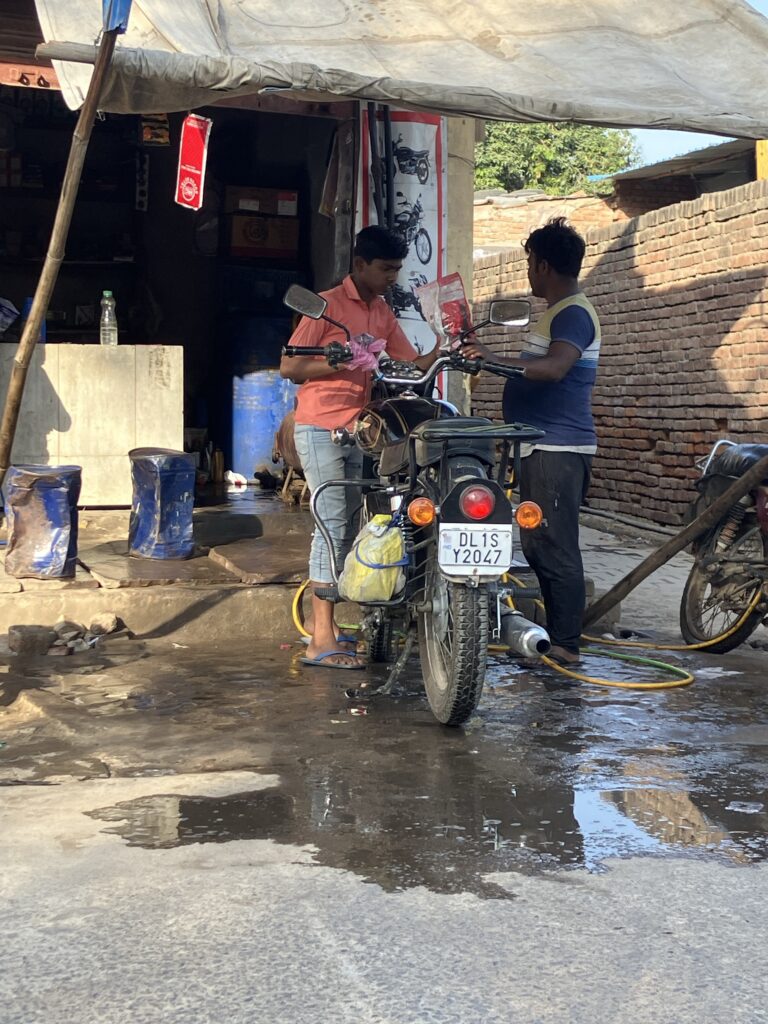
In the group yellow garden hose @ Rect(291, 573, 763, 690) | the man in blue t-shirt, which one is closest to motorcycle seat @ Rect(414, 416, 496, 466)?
yellow garden hose @ Rect(291, 573, 763, 690)

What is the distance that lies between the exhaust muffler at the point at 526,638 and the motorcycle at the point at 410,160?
429cm

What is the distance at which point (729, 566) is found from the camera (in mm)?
6301

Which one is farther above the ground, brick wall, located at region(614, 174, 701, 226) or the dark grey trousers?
brick wall, located at region(614, 174, 701, 226)

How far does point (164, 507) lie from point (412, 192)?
2.64 metres

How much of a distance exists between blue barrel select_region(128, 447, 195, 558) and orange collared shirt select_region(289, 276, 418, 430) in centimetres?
180

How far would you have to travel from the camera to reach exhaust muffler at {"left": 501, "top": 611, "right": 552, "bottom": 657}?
4500 millimetres

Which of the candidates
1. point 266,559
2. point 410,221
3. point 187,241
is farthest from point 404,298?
point 187,241

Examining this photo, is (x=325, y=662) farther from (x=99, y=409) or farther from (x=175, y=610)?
(x=99, y=409)

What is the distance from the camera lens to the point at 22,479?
6.72 meters

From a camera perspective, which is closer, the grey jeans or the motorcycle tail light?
the motorcycle tail light

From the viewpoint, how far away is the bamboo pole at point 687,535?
6.04m

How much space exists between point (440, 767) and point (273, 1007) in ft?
5.77

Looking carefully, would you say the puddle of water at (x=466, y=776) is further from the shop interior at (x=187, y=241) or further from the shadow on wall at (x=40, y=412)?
the shop interior at (x=187, y=241)

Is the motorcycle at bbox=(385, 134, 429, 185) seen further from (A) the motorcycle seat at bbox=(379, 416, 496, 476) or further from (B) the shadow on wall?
(A) the motorcycle seat at bbox=(379, 416, 496, 476)
